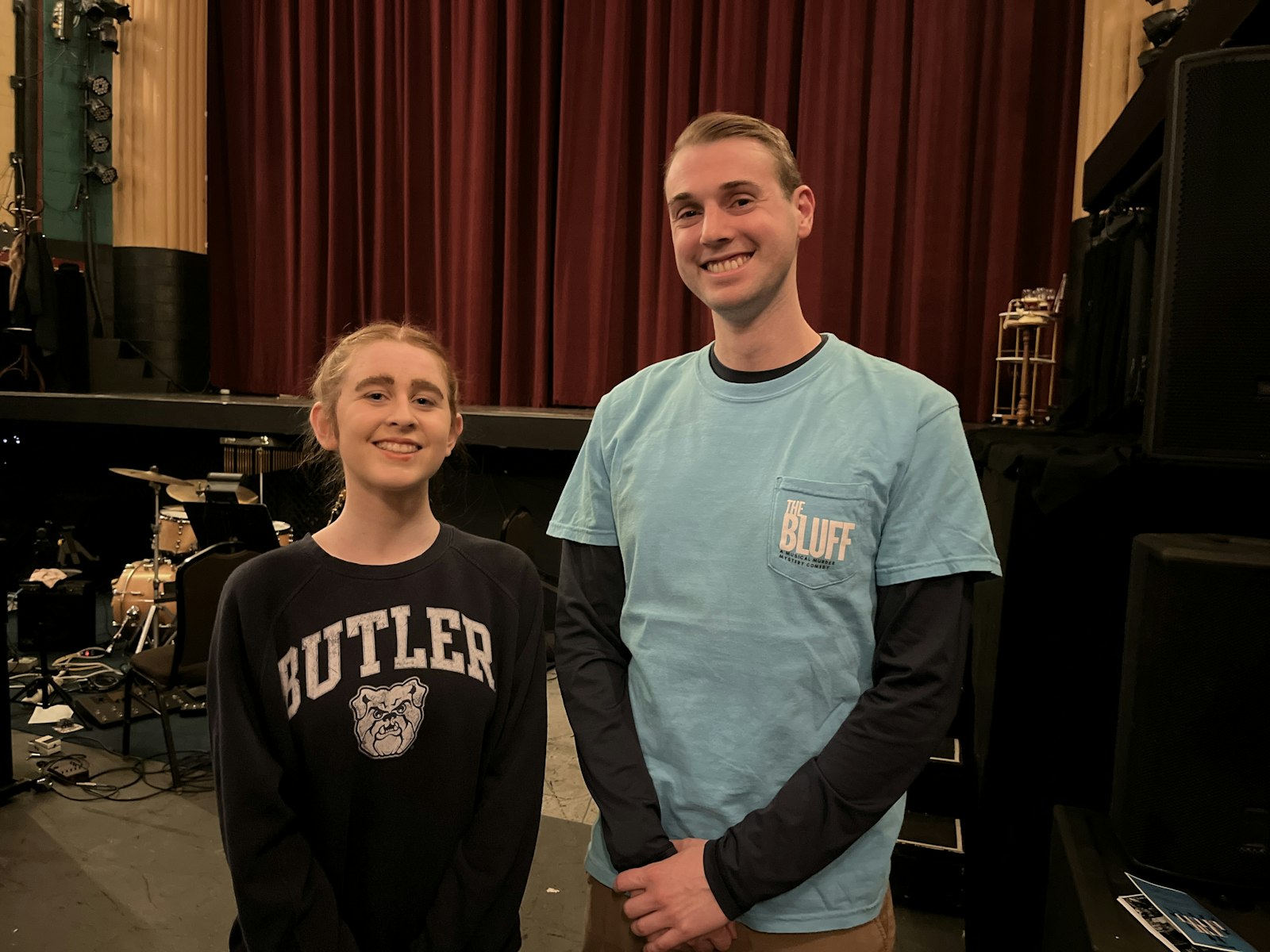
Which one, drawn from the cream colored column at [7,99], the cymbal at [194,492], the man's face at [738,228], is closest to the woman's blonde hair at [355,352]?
the man's face at [738,228]

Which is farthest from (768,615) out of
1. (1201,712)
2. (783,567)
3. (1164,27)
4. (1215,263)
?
(1164,27)

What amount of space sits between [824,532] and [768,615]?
11cm

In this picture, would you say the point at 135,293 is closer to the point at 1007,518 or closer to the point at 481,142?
the point at 481,142

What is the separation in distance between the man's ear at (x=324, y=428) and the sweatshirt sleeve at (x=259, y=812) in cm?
25

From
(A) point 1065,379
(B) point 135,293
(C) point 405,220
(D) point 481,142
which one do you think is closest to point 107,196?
(B) point 135,293

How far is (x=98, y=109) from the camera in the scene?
6324mm

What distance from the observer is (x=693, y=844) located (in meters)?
1.04

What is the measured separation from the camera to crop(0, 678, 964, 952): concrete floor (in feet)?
6.97

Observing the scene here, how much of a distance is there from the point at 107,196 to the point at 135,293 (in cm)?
80

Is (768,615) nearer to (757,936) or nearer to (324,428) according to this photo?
(757,936)

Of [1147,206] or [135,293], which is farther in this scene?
[135,293]

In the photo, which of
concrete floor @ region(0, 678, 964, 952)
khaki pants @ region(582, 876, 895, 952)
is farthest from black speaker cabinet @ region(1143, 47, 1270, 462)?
concrete floor @ region(0, 678, 964, 952)

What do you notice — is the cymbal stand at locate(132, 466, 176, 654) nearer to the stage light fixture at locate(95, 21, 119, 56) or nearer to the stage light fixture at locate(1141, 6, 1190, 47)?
the stage light fixture at locate(95, 21, 119, 56)

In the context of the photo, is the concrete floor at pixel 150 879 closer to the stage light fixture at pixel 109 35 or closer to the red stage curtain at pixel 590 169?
the red stage curtain at pixel 590 169
